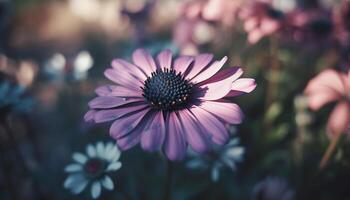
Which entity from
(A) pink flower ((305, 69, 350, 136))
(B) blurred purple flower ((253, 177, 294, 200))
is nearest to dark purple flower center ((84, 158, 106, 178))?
(B) blurred purple flower ((253, 177, 294, 200))

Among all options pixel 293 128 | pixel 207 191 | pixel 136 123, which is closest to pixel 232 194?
pixel 207 191

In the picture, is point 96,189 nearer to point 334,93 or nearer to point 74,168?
point 74,168

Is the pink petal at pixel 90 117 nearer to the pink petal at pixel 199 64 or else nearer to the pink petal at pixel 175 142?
the pink petal at pixel 175 142

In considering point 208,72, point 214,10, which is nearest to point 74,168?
point 208,72

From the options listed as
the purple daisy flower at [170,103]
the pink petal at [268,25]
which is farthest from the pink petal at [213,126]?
the pink petal at [268,25]

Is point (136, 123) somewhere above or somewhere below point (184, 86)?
below

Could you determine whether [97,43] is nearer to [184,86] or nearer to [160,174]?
[160,174]
